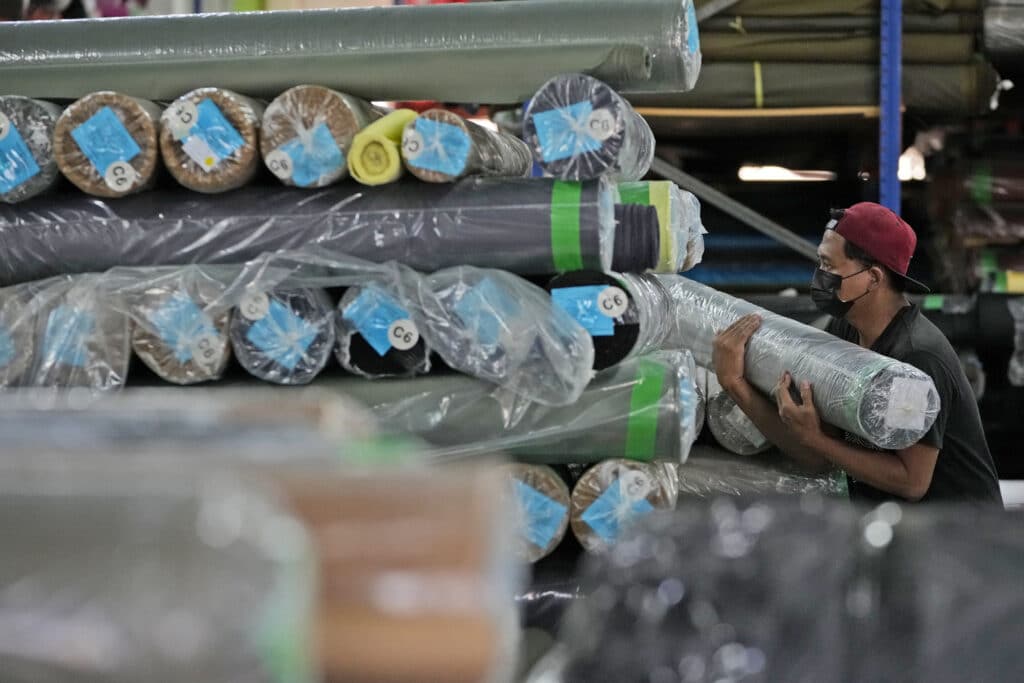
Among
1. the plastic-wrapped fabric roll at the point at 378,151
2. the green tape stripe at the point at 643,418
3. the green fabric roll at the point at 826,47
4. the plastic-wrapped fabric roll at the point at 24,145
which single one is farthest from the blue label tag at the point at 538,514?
the green fabric roll at the point at 826,47

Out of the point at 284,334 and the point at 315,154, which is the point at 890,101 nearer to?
the point at 315,154

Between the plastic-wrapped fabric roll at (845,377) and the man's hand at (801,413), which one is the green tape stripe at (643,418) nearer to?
the plastic-wrapped fabric roll at (845,377)

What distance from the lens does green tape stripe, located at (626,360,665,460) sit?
2268mm

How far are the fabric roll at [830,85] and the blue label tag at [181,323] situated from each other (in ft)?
8.43

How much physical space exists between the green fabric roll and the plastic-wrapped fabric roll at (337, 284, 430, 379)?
8.66 feet

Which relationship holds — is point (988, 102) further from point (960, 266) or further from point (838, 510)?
point (838, 510)

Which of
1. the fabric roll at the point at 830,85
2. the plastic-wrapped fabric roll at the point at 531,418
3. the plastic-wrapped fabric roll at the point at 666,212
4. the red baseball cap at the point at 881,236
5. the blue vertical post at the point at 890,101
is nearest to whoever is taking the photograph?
the plastic-wrapped fabric roll at the point at 531,418

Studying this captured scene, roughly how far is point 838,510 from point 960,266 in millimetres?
4006

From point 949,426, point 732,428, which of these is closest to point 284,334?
point 732,428

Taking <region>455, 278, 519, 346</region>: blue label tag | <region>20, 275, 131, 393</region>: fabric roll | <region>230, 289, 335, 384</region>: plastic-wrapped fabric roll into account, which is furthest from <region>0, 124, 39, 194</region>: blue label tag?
<region>455, 278, 519, 346</region>: blue label tag

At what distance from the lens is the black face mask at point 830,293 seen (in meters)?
3.06

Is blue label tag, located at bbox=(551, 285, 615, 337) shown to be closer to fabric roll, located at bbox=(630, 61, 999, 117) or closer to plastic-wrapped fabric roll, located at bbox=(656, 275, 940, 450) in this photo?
plastic-wrapped fabric roll, located at bbox=(656, 275, 940, 450)

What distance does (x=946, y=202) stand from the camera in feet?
15.5

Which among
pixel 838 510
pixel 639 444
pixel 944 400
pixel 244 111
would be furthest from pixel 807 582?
pixel 944 400
